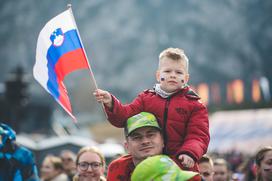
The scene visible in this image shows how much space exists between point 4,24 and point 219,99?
206 feet

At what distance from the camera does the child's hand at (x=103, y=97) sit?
3.69m

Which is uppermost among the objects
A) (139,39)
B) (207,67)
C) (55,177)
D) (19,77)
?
(139,39)

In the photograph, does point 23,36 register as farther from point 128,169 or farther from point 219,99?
point 128,169

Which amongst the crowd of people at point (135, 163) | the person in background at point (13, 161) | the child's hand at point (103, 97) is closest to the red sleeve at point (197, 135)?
the crowd of people at point (135, 163)

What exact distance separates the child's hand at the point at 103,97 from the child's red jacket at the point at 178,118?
42mm

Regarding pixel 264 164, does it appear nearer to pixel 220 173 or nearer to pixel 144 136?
pixel 144 136

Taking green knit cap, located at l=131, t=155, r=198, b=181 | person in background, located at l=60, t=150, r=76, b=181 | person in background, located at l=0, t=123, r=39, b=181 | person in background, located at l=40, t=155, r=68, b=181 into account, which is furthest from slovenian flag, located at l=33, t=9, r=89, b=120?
person in background, located at l=60, t=150, r=76, b=181

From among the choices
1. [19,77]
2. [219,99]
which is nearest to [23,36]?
[219,99]

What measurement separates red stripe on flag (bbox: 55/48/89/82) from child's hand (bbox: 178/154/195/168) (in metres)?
1.15

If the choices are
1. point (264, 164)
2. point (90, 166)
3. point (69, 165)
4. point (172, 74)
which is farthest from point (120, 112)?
point (69, 165)

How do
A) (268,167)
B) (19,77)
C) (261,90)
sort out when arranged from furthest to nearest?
(261,90) < (19,77) < (268,167)

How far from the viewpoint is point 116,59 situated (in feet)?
346

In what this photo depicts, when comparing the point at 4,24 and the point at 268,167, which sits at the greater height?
the point at 4,24

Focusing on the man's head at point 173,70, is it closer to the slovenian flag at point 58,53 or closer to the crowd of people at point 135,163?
the crowd of people at point 135,163
